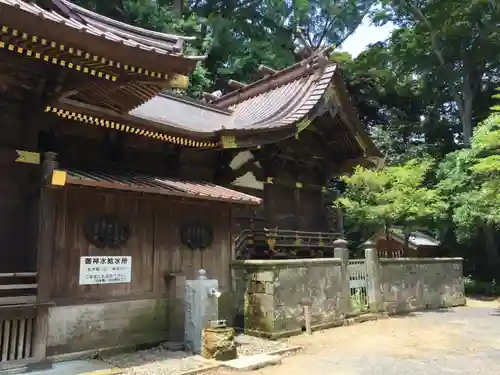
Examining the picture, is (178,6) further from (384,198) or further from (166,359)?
(166,359)

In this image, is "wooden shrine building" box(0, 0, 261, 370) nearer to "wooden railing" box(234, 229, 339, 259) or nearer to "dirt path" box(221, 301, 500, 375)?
"wooden railing" box(234, 229, 339, 259)

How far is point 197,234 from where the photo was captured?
949cm

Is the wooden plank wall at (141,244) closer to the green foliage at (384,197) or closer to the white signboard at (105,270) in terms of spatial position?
the white signboard at (105,270)

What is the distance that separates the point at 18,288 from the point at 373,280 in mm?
8999

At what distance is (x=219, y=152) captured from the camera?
11422mm

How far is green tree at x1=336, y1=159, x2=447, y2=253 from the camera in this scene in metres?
13.7

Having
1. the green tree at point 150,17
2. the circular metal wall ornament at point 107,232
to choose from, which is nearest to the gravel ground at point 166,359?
the circular metal wall ornament at point 107,232

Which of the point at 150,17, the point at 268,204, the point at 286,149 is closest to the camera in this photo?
the point at 268,204

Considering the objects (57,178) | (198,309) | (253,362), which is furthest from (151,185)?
(253,362)

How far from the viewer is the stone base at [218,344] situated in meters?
7.41

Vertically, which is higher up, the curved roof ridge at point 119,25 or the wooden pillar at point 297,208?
the curved roof ridge at point 119,25

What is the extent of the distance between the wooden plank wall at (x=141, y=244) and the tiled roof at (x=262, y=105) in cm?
239

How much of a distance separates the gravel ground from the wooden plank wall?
1037 millimetres


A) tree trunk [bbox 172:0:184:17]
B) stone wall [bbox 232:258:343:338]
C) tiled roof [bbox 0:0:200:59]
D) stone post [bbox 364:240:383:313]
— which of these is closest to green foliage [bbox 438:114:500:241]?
stone post [bbox 364:240:383:313]
